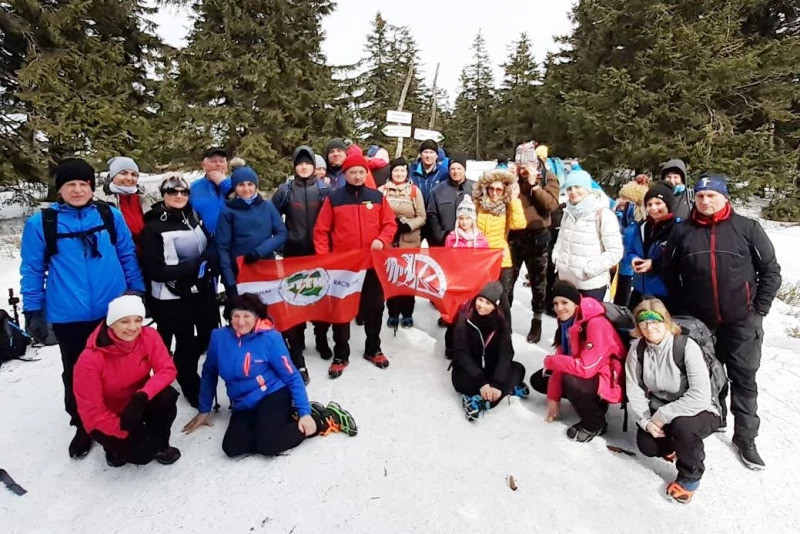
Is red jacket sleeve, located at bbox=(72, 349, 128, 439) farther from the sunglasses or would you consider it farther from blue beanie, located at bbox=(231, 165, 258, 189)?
blue beanie, located at bbox=(231, 165, 258, 189)

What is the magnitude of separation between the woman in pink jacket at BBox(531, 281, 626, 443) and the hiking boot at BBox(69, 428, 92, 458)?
4.33 meters

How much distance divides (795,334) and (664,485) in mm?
5051

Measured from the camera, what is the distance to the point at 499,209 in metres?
5.32

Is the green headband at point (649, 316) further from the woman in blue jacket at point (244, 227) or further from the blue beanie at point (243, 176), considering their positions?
the blue beanie at point (243, 176)

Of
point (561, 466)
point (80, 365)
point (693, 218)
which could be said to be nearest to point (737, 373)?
point (693, 218)

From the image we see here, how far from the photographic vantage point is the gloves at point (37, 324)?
11.4ft

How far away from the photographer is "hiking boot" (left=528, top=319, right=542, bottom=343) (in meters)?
6.06

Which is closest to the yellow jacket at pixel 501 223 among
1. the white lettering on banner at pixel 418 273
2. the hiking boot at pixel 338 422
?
the white lettering on banner at pixel 418 273

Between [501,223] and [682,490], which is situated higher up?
[501,223]

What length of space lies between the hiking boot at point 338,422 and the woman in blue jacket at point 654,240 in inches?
128

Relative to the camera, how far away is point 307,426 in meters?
3.92

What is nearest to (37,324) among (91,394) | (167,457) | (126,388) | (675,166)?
(91,394)

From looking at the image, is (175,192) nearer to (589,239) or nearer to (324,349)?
(324,349)

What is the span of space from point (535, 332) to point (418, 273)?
1991 millimetres
